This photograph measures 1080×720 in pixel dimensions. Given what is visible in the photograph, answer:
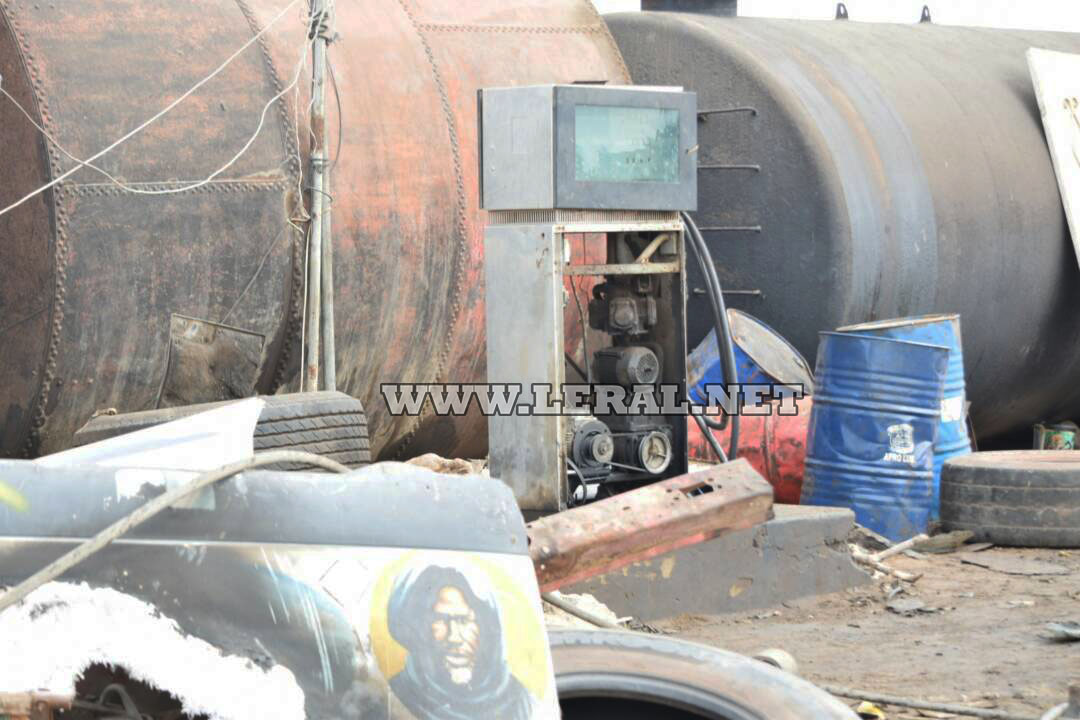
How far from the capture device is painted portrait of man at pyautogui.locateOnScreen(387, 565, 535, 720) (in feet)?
7.94

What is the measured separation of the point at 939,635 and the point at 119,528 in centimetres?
479

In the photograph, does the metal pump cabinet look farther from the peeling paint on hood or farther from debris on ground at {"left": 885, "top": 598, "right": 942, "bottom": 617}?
the peeling paint on hood

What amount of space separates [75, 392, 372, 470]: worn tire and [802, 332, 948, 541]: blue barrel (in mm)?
3132

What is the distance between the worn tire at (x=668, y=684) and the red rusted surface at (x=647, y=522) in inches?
18.0

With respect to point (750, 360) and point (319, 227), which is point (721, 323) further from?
point (319, 227)

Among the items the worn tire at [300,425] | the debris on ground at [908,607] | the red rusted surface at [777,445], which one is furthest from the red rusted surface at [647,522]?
the red rusted surface at [777,445]

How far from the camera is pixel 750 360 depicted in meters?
9.00

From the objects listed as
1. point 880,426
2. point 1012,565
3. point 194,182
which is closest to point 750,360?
point 880,426

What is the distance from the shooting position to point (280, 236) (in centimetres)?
717

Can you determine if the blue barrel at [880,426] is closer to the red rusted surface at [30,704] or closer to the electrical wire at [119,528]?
the electrical wire at [119,528]

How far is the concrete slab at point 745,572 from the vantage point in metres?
6.70

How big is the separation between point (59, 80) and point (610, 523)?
366cm

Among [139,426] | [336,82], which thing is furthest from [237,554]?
[336,82]

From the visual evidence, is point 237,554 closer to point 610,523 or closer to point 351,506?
point 351,506
